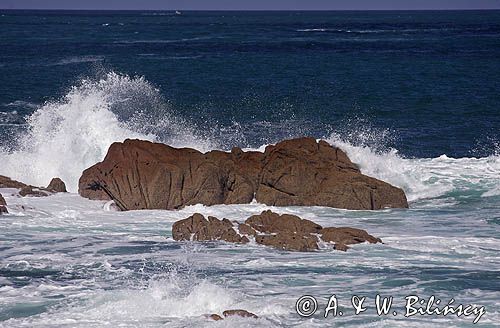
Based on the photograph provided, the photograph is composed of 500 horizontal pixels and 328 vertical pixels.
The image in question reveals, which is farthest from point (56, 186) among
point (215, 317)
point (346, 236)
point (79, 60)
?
point (79, 60)


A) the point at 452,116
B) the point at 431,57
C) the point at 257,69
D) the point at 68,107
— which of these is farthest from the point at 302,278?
the point at 431,57

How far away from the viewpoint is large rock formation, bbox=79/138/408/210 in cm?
2336

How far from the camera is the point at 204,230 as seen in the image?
20.2 m

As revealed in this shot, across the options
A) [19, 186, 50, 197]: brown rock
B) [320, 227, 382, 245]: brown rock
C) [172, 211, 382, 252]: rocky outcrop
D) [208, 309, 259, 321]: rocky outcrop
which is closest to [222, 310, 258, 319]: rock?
[208, 309, 259, 321]: rocky outcrop

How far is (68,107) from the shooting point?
99.9ft

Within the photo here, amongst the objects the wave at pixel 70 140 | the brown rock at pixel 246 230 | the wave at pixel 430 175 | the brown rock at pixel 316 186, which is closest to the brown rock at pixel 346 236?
the brown rock at pixel 246 230

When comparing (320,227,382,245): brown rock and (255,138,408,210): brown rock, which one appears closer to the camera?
(320,227,382,245): brown rock

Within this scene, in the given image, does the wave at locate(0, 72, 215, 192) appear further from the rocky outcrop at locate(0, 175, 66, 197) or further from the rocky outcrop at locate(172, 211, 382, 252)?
the rocky outcrop at locate(172, 211, 382, 252)

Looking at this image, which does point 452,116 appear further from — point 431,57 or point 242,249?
point 431,57

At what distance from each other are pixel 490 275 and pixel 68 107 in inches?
652

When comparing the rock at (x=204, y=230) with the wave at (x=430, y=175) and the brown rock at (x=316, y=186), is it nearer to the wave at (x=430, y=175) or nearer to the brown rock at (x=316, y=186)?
the brown rock at (x=316, y=186)

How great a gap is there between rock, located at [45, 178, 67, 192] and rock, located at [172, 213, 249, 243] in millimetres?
5410

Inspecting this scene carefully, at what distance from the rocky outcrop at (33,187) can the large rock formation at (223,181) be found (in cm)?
80

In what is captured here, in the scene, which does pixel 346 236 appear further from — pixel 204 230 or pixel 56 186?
pixel 56 186
